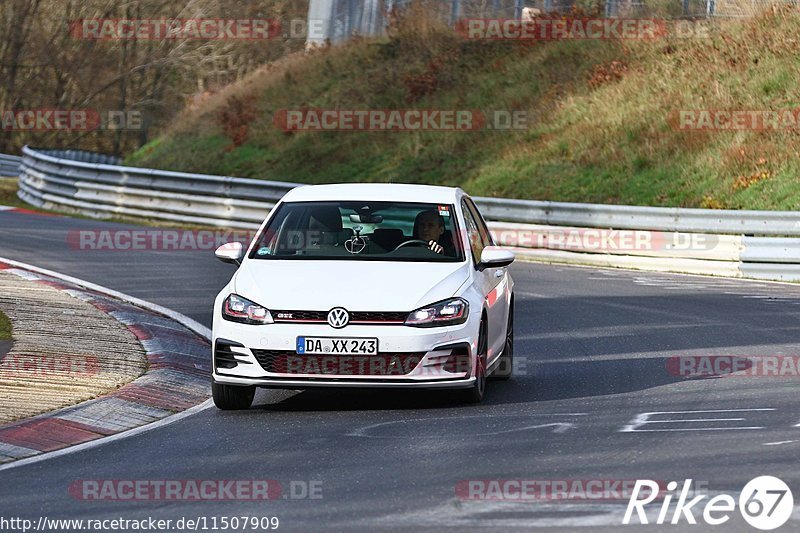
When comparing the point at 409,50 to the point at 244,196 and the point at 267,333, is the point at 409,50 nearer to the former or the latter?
the point at 244,196

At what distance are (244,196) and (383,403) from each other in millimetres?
19493

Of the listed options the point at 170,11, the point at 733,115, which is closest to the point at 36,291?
the point at 733,115

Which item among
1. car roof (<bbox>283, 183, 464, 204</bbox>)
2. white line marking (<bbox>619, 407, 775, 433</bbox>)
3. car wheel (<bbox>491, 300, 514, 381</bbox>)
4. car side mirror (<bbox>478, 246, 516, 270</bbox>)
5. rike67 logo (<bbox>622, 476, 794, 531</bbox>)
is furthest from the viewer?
car wheel (<bbox>491, 300, 514, 381</bbox>)

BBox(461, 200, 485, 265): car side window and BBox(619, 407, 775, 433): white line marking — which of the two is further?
BBox(461, 200, 485, 265): car side window

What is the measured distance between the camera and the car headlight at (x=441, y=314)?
962cm

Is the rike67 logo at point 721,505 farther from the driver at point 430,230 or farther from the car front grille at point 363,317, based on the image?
the driver at point 430,230

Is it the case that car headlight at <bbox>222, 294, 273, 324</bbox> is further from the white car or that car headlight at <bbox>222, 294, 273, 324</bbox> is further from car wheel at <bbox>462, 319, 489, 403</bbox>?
car wheel at <bbox>462, 319, 489, 403</bbox>

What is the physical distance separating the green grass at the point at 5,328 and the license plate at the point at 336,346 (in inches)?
150

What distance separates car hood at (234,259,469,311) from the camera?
960 cm

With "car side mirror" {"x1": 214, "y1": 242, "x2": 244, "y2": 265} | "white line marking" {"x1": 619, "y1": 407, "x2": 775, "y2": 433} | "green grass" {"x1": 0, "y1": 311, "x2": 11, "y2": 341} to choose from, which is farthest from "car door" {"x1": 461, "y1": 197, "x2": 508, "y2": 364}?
"green grass" {"x1": 0, "y1": 311, "x2": 11, "y2": 341}

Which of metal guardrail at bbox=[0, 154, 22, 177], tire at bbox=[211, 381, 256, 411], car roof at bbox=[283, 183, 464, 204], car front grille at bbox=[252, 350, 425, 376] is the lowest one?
metal guardrail at bbox=[0, 154, 22, 177]

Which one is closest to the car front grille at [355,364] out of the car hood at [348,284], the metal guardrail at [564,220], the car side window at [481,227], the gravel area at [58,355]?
the car hood at [348,284]

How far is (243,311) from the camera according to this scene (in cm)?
980

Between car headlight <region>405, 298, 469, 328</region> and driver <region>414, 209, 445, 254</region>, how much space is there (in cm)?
86
